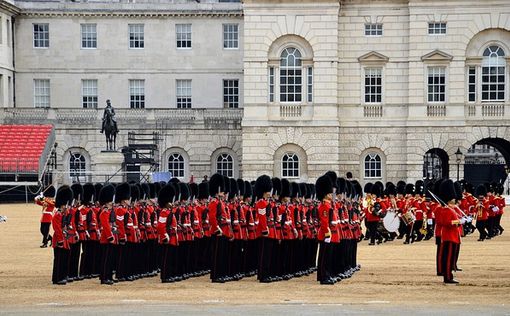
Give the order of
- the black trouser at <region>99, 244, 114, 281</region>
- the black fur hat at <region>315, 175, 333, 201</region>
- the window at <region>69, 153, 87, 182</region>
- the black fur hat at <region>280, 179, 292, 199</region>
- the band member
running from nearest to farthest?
the black fur hat at <region>315, 175, 333, 201</region>
the black trouser at <region>99, 244, 114, 281</region>
the black fur hat at <region>280, 179, 292, 199</region>
the band member
the window at <region>69, 153, 87, 182</region>

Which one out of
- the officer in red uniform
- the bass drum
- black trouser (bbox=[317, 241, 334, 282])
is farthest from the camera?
the bass drum

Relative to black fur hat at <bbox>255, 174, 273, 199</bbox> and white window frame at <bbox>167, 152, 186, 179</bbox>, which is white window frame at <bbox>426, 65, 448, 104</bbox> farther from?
black fur hat at <bbox>255, 174, 273, 199</bbox>

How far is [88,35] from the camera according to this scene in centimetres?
6694

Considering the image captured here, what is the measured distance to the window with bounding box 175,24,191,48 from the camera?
6700cm

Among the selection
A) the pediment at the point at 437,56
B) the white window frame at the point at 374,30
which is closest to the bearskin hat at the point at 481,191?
the pediment at the point at 437,56

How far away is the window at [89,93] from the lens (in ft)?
221

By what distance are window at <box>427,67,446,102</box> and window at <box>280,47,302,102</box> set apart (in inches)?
240

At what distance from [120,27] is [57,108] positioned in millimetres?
6105

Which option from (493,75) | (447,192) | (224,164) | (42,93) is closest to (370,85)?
(493,75)

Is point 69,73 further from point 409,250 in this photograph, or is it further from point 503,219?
point 409,250

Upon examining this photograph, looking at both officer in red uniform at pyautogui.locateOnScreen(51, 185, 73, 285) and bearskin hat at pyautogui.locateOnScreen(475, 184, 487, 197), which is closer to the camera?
officer in red uniform at pyautogui.locateOnScreen(51, 185, 73, 285)

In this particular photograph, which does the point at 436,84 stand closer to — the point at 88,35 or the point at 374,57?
the point at 374,57

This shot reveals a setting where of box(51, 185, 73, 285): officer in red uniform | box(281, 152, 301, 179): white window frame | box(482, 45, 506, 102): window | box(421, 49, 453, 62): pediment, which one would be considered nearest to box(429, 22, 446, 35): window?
box(421, 49, 453, 62): pediment

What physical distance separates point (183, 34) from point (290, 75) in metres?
9.72
